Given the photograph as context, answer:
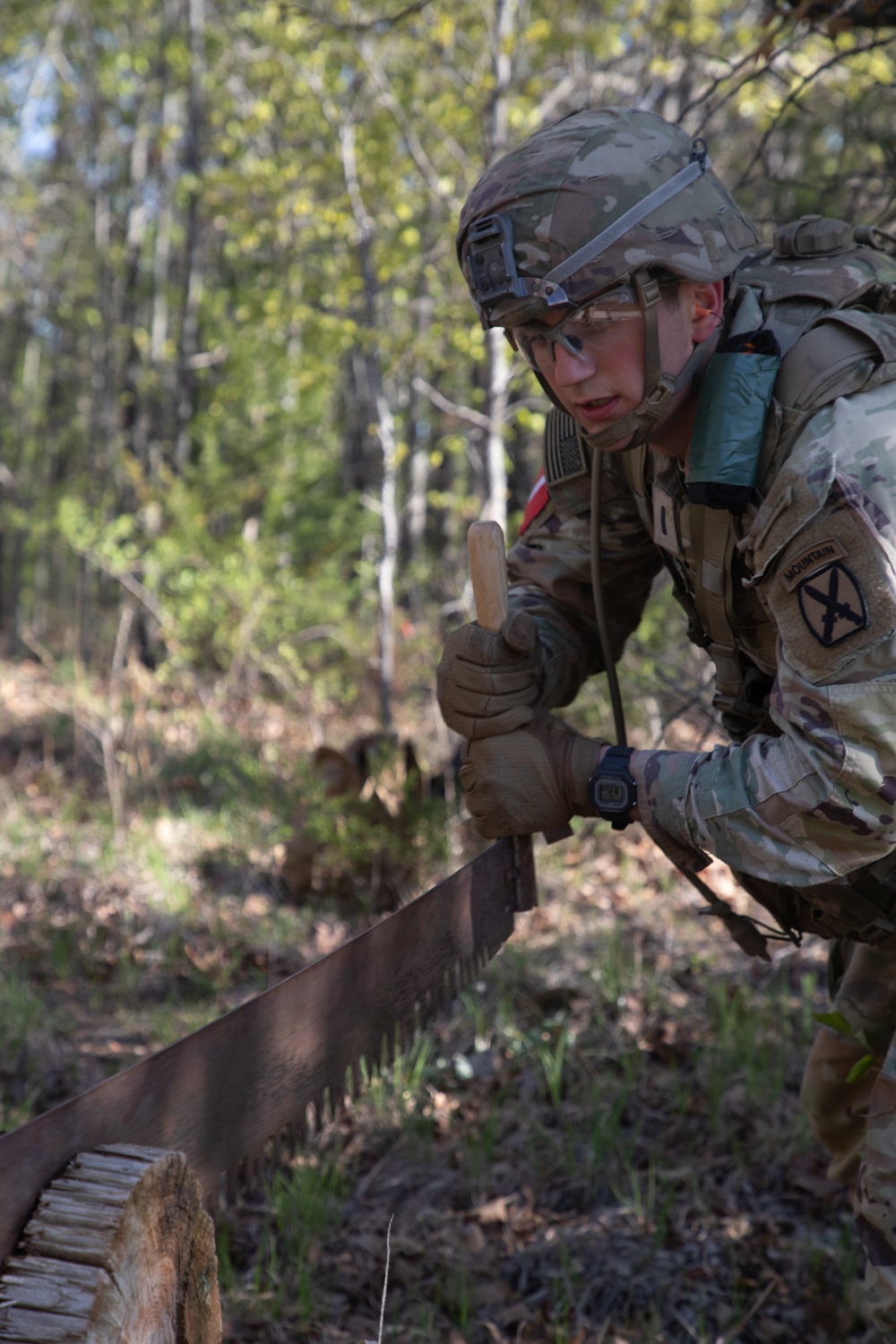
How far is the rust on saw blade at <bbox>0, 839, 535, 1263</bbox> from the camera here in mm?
1481

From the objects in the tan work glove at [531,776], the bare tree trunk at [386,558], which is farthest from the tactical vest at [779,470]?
the bare tree trunk at [386,558]

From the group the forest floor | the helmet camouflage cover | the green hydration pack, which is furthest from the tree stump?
the helmet camouflage cover

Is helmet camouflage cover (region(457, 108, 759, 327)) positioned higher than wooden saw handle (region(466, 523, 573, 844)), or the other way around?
helmet camouflage cover (region(457, 108, 759, 327))

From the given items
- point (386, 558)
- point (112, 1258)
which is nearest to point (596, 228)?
point (112, 1258)

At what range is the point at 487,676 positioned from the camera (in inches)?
89.4

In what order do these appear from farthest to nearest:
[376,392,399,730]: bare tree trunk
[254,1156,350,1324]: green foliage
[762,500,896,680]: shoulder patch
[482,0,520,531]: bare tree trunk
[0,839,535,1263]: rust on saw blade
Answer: [376,392,399,730]: bare tree trunk, [482,0,520,531]: bare tree trunk, [254,1156,350,1324]: green foliage, [762,500,896,680]: shoulder patch, [0,839,535,1263]: rust on saw blade

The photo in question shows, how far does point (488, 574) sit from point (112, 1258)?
143cm

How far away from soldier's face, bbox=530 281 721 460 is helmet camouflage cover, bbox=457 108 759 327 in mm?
73

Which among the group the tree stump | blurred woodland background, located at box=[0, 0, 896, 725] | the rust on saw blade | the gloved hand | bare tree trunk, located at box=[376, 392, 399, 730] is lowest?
the tree stump

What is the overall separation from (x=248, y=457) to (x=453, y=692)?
26.1 ft

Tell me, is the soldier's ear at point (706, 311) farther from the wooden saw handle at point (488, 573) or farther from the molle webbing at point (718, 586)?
the wooden saw handle at point (488, 573)

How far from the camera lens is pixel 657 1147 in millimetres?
3121

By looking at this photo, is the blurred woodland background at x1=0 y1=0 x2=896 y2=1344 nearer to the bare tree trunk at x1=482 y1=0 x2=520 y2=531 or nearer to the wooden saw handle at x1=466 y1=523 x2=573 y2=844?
the bare tree trunk at x1=482 y1=0 x2=520 y2=531

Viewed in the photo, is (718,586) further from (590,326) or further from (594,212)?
(594,212)
